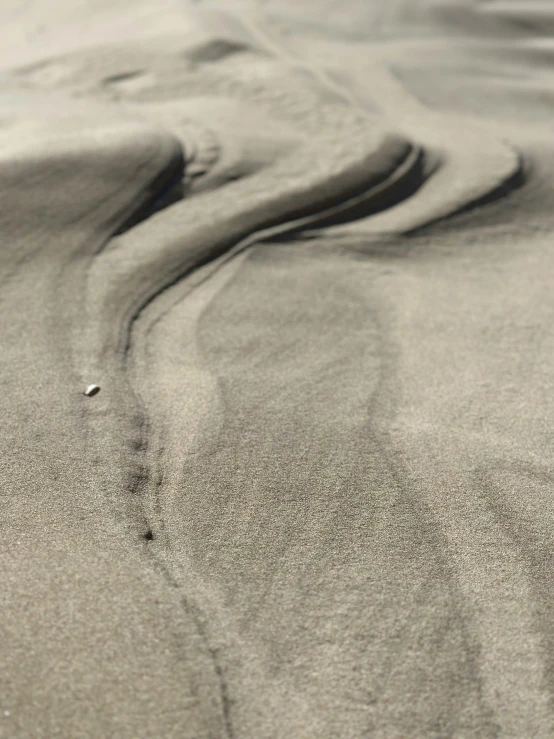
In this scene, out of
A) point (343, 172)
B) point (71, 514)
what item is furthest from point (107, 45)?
point (71, 514)

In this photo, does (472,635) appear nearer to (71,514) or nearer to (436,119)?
(71,514)

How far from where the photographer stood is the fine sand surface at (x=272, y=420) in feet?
2.71

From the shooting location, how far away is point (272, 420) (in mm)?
1172

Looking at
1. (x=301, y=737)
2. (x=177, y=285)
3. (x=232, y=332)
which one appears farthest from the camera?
(x=177, y=285)

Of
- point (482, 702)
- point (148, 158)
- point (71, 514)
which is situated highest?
point (148, 158)

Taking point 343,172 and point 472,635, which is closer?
point 472,635

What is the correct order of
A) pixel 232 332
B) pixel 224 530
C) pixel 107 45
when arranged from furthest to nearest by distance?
pixel 107 45, pixel 232 332, pixel 224 530

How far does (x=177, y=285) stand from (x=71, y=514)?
0.62m

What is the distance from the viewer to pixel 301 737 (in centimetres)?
78

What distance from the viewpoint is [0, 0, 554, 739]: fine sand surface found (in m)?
0.83

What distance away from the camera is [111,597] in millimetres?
883

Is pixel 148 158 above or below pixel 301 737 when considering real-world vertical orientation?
above

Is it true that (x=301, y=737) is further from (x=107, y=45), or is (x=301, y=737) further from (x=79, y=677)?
(x=107, y=45)

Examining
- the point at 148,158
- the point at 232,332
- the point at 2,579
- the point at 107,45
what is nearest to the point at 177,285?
the point at 232,332
